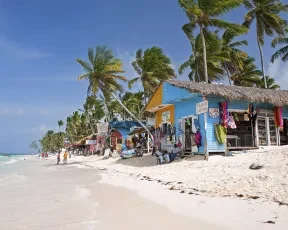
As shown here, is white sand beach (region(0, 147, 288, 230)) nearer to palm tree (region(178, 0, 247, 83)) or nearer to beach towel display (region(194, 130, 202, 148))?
beach towel display (region(194, 130, 202, 148))

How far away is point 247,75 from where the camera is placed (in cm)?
3111

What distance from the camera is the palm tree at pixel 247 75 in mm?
30625

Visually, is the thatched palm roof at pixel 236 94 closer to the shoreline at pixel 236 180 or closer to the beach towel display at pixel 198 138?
the beach towel display at pixel 198 138

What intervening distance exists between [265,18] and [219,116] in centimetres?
1536

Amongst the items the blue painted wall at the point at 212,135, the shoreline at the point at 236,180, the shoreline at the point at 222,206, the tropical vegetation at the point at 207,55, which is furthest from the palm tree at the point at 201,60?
the shoreline at the point at 222,206

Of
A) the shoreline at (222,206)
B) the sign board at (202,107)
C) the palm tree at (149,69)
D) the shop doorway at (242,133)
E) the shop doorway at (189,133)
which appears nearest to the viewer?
the shoreline at (222,206)

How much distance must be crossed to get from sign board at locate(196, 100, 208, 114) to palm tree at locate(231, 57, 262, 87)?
17.6 metres

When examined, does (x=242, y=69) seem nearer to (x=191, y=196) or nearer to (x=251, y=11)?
(x=251, y=11)

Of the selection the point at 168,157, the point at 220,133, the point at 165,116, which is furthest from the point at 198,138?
Result: the point at 165,116

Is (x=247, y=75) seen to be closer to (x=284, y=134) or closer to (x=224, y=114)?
(x=284, y=134)

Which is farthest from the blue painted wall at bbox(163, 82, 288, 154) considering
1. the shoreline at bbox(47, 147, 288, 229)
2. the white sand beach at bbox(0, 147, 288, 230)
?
the shoreline at bbox(47, 147, 288, 229)

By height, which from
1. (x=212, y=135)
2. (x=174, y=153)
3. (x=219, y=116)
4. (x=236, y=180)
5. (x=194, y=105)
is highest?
(x=194, y=105)

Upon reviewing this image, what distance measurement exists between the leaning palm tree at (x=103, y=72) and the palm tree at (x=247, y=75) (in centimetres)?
1263

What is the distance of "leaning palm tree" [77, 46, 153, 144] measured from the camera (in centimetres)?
2427
